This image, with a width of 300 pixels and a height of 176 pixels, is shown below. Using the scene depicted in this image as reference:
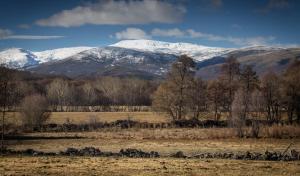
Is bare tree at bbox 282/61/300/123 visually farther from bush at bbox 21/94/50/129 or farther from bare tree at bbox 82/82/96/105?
bare tree at bbox 82/82/96/105

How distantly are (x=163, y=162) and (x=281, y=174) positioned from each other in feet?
31.8

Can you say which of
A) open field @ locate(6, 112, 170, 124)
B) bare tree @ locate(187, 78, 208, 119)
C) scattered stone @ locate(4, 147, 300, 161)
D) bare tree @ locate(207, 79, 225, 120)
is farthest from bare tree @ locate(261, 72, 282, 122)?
scattered stone @ locate(4, 147, 300, 161)

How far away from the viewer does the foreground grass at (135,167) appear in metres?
25.7

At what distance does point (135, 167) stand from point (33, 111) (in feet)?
164

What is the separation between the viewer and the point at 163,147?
46.6m

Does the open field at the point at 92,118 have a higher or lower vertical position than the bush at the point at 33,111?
lower

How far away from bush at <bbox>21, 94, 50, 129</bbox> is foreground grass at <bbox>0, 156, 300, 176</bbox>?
1673 inches

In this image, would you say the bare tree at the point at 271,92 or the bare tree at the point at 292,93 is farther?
the bare tree at the point at 271,92

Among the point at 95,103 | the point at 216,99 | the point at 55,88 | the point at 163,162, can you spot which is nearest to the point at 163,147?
the point at 163,162

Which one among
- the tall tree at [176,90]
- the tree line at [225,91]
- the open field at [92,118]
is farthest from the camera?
the open field at [92,118]

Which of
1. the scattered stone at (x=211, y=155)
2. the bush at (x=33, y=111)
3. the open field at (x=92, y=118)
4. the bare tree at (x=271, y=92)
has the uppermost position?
the bare tree at (x=271, y=92)

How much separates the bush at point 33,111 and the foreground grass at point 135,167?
139ft

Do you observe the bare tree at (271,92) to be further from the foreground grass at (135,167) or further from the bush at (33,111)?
the foreground grass at (135,167)

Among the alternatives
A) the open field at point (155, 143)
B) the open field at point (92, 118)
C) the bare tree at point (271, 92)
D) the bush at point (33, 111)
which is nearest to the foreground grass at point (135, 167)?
the open field at point (155, 143)
